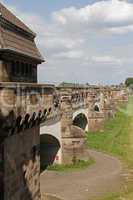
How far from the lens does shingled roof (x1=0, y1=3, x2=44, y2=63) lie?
62.7 feet

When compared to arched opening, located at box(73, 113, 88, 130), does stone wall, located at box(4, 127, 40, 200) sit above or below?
above

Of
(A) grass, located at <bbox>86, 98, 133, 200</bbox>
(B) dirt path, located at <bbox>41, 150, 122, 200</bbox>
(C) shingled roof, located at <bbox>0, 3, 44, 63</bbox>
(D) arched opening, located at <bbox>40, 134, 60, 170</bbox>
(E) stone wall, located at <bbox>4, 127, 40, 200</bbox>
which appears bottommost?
(B) dirt path, located at <bbox>41, 150, 122, 200</bbox>

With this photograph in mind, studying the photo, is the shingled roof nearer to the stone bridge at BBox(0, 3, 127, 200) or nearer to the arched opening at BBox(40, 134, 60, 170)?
the stone bridge at BBox(0, 3, 127, 200)

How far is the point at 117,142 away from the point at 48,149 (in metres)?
14.1

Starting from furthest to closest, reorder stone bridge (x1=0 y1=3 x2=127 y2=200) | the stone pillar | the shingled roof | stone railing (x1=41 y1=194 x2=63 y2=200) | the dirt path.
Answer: the stone pillar < the dirt path < stone railing (x1=41 y1=194 x2=63 y2=200) < the shingled roof < stone bridge (x1=0 y1=3 x2=127 y2=200)

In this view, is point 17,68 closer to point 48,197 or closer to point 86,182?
point 48,197

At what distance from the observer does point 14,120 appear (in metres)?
15.4

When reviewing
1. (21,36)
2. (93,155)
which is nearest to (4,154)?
(21,36)

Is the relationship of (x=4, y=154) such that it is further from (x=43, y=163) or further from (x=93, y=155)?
(x=93, y=155)

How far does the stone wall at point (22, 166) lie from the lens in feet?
59.8

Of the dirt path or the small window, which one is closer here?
the small window

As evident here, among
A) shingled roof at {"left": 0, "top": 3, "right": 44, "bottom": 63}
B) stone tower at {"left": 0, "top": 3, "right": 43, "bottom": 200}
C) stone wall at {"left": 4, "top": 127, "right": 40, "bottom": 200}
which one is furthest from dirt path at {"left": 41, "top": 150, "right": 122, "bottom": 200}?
shingled roof at {"left": 0, "top": 3, "right": 44, "bottom": 63}

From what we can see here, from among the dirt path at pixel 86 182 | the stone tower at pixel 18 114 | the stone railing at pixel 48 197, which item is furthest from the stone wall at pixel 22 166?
the dirt path at pixel 86 182

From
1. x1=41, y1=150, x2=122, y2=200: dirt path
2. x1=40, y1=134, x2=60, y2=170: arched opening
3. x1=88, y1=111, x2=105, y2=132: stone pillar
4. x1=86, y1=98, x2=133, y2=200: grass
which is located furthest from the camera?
x1=88, y1=111, x2=105, y2=132: stone pillar
